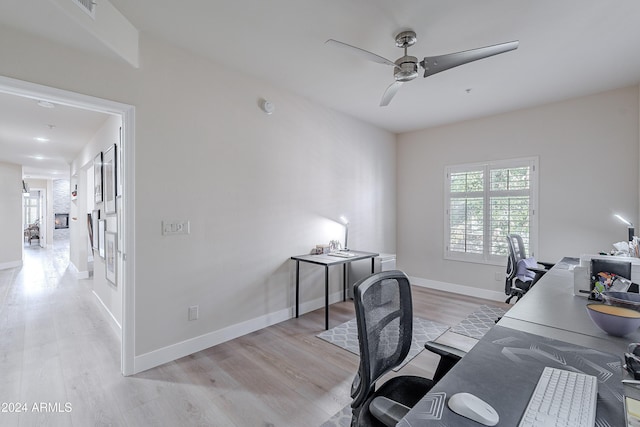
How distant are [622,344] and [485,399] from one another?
821 millimetres

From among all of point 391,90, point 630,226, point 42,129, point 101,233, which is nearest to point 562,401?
point 391,90

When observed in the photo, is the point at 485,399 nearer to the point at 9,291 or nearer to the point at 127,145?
the point at 127,145

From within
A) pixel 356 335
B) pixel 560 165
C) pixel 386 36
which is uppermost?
pixel 386 36

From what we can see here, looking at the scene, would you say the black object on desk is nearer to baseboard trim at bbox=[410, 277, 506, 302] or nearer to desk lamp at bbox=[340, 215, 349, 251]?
desk lamp at bbox=[340, 215, 349, 251]

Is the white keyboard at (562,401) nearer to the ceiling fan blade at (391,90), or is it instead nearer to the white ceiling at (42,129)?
the ceiling fan blade at (391,90)

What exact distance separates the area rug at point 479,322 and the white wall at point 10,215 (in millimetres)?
9393

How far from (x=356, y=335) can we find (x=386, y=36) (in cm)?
294

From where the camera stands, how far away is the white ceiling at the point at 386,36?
2086 mm

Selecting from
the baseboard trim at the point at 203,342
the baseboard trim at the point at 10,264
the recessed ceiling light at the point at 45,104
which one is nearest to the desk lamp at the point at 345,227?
the baseboard trim at the point at 203,342

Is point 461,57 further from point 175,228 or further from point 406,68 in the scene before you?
point 175,228

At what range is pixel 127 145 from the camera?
2385mm

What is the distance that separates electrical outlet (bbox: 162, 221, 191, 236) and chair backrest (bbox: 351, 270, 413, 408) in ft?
6.73

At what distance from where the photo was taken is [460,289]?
4.77m

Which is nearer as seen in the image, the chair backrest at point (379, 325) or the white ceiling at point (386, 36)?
the chair backrest at point (379, 325)
